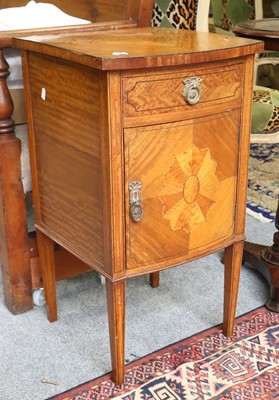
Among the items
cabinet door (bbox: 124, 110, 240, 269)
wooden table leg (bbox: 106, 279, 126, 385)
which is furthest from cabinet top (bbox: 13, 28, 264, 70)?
wooden table leg (bbox: 106, 279, 126, 385)

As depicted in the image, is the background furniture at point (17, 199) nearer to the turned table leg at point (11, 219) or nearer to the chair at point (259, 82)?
the turned table leg at point (11, 219)

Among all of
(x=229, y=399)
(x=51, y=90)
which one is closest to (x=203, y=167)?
(x=51, y=90)

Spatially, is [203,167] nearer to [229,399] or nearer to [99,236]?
[99,236]

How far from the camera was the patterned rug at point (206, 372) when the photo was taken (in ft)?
5.04

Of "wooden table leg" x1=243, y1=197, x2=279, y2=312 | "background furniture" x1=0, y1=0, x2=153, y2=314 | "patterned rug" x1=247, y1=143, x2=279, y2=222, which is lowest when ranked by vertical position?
"patterned rug" x1=247, y1=143, x2=279, y2=222

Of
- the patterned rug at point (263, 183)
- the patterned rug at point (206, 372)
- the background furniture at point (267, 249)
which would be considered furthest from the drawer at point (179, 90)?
the patterned rug at point (263, 183)

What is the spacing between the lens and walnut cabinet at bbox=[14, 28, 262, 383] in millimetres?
1284

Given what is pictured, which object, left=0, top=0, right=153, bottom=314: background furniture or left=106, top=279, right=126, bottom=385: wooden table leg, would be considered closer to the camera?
left=106, top=279, right=126, bottom=385: wooden table leg

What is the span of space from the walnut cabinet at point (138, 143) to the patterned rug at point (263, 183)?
1.07 m

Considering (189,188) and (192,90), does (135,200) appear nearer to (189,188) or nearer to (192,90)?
(189,188)

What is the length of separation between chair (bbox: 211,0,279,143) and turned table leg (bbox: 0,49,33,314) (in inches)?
37.6

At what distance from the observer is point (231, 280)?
1683 millimetres

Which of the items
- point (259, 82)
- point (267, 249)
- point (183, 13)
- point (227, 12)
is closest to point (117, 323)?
point (267, 249)

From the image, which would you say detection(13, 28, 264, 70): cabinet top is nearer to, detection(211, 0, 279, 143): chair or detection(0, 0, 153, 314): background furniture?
detection(0, 0, 153, 314): background furniture
